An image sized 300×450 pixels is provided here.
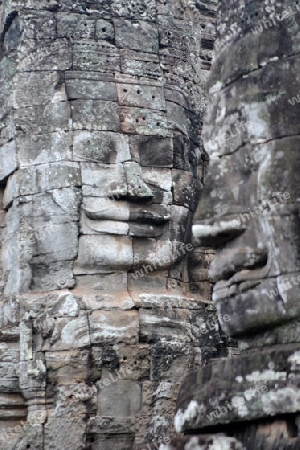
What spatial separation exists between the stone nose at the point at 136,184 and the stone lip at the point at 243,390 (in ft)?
20.1

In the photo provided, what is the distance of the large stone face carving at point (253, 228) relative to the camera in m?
5.95

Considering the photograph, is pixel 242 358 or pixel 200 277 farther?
pixel 200 277

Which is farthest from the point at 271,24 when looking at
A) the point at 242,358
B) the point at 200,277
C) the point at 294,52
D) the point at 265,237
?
the point at 200,277

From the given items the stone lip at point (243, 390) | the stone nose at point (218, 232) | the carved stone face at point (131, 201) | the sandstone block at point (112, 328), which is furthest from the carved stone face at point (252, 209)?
the carved stone face at point (131, 201)

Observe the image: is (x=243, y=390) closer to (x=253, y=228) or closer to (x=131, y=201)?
(x=253, y=228)

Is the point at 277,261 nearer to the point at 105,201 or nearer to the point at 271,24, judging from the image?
the point at 271,24

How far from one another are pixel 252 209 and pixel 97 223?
19.7 ft

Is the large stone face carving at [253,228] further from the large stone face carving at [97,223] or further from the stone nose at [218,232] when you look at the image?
the large stone face carving at [97,223]

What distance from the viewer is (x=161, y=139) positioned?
42.0 feet

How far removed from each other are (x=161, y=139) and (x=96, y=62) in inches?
46.8

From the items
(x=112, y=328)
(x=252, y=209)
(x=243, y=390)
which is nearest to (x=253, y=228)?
(x=252, y=209)

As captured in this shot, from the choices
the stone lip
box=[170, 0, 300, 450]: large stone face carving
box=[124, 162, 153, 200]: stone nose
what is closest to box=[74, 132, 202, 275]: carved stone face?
box=[124, 162, 153, 200]: stone nose

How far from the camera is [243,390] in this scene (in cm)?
600

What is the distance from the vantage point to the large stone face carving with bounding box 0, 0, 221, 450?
1180 cm
